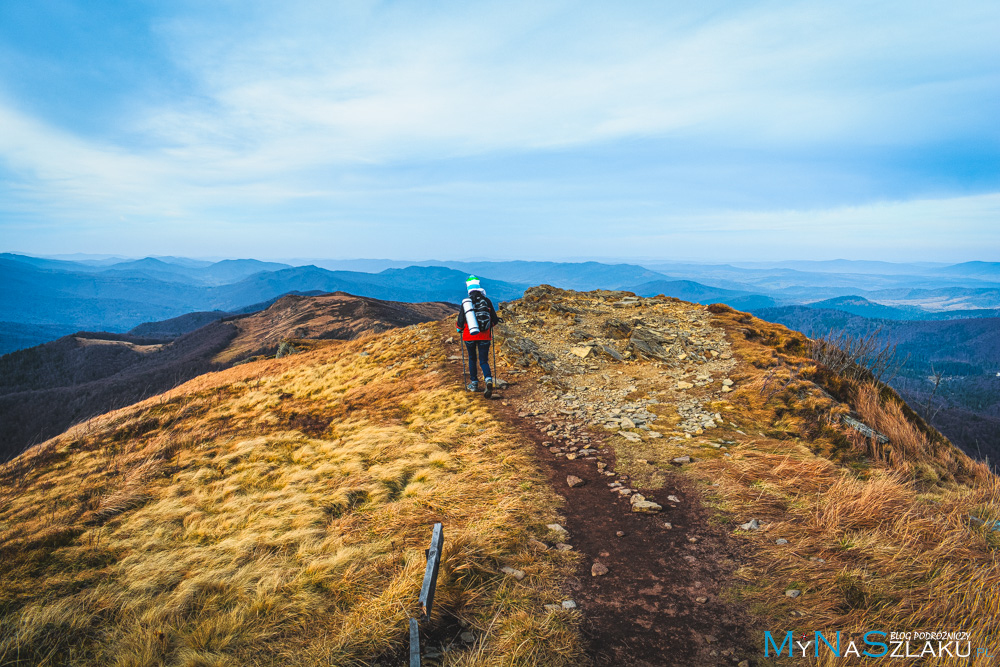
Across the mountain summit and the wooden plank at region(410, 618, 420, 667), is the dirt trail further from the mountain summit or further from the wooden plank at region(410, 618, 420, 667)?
the wooden plank at region(410, 618, 420, 667)

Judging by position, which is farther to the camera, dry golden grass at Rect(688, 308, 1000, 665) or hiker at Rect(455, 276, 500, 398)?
hiker at Rect(455, 276, 500, 398)

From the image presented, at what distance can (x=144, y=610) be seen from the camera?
5145 millimetres

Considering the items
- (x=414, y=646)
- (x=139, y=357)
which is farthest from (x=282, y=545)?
(x=139, y=357)

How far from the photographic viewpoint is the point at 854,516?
19.3ft

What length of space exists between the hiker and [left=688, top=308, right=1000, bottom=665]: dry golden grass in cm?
691

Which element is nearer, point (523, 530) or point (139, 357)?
point (523, 530)

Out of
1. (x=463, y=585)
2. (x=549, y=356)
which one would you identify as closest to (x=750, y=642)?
(x=463, y=585)

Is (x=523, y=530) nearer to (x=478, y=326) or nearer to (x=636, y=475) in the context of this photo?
(x=636, y=475)

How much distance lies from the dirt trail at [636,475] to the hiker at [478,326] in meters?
0.98

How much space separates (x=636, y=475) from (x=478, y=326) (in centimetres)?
663

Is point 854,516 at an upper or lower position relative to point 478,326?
lower

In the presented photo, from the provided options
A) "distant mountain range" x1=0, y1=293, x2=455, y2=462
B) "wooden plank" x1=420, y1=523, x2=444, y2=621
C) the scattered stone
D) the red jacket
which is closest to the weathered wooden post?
"wooden plank" x1=420, y1=523, x2=444, y2=621

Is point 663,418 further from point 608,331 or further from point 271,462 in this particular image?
point 271,462

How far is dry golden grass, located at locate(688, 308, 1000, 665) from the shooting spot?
435cm
